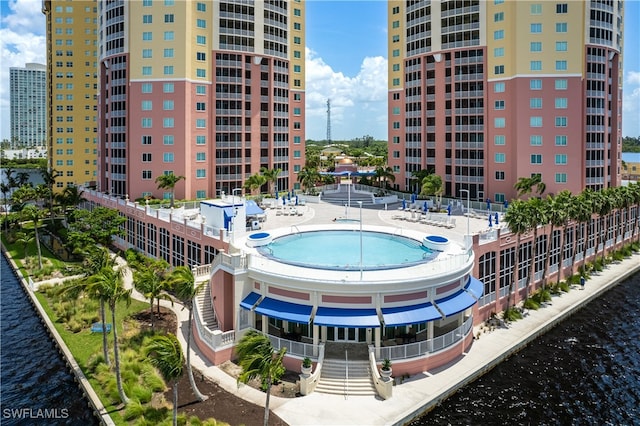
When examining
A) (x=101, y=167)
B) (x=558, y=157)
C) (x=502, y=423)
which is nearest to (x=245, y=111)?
(x=101, y=167)

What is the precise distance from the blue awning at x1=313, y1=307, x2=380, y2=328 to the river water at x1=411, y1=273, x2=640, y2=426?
6655 millimetres

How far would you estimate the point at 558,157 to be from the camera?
71750 millimetres

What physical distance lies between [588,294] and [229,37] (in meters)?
67.5

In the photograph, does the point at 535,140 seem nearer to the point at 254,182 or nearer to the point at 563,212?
the point at 563,212

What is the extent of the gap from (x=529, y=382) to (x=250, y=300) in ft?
69.0

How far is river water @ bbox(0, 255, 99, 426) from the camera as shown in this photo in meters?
30.4

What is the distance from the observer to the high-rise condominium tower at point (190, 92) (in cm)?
7781

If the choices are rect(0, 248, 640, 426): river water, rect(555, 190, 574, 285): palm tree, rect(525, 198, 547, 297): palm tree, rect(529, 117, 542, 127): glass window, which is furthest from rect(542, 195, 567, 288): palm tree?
rect(529, 117, 542, 127): glass window

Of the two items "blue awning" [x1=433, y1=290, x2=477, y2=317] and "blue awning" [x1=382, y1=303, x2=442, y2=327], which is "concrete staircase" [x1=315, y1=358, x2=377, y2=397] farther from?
"blue awning" [x1=433, y1=290, x2=477, y2=317]

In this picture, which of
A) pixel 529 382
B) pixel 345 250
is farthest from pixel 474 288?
pixel 345 250

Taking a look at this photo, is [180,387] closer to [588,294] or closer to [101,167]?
[588,294]

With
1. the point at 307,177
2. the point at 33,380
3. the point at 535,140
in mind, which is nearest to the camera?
the point at 33,380

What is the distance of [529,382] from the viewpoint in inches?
1342
